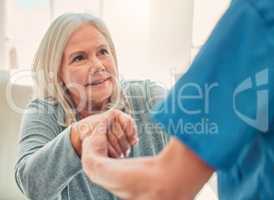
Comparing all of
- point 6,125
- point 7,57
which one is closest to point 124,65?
point 7,57

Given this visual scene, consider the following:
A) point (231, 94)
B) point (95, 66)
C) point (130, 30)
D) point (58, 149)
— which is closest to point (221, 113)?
point (231, 94)

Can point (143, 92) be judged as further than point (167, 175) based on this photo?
Yes

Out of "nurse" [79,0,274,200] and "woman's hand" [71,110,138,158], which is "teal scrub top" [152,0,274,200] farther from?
→ "woman's hand" [71,110,138,158]

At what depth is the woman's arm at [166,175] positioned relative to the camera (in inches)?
17.0

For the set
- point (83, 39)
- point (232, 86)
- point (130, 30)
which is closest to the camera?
point (232, 86)

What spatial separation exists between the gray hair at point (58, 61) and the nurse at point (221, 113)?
29.7 inches

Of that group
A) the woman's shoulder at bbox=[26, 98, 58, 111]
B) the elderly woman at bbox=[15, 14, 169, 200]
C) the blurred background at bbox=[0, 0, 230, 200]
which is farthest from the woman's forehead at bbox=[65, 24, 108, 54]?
the blurred background at bbox=[0, 0, 230, 200]

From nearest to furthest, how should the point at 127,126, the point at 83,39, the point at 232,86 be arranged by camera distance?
1. the point at 232,86
2. the point at 127,126
3. the point at 83,39

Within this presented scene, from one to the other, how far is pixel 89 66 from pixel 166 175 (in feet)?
2.61

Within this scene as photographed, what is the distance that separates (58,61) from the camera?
1.21m

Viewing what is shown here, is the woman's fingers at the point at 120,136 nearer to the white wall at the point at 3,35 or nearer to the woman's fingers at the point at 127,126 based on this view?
the woman's fingers at the point at 127,126

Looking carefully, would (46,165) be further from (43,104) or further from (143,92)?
(143,92)

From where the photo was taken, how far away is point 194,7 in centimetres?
185

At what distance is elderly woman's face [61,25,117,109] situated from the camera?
118 cm
